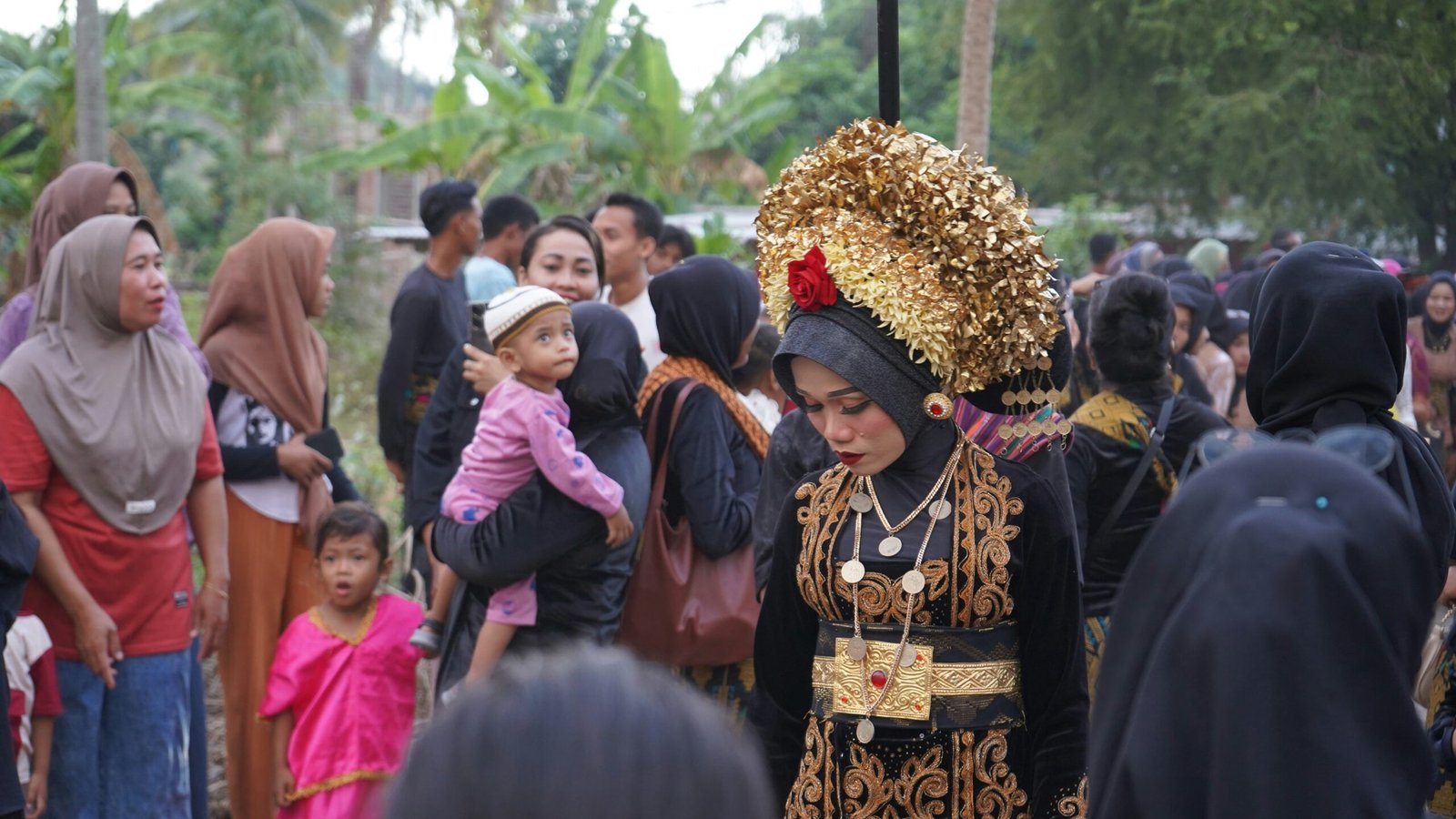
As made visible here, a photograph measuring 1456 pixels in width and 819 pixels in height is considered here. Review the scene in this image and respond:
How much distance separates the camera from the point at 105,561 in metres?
4.65

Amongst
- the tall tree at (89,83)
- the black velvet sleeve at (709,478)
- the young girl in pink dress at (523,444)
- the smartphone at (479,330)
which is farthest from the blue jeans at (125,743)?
the tall tree at (89,83)

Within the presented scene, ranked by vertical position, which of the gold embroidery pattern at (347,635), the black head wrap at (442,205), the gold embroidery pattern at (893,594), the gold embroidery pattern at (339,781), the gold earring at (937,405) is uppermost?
Answer: the black head wrap at (442,205)

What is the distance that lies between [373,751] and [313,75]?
812 inches

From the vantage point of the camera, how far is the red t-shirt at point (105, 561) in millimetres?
4504

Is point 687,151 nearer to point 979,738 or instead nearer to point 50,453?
point 50,453

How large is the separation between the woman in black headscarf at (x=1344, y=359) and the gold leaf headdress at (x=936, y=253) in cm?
56

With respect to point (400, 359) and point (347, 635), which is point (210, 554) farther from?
point (400, 359)

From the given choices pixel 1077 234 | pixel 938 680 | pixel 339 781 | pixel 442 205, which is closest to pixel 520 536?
pixel 339 781

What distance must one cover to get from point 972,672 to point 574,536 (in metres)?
1.68

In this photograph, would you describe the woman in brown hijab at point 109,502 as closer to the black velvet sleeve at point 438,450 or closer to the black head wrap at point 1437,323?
the black velvet sleeve at point 438,450

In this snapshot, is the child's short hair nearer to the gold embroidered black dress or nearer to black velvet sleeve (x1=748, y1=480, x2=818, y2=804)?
black velvet sleeve (x1=748, y1=480, x2=818, y2=804)

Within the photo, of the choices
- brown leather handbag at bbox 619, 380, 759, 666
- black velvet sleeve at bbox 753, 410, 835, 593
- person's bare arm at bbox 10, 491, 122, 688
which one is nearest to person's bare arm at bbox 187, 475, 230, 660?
person's bare arm at bbox 10, 491, 122, 688

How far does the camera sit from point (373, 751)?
4.91 m

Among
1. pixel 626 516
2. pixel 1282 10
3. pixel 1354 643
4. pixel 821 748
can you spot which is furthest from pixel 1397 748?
pixel 1282 10
